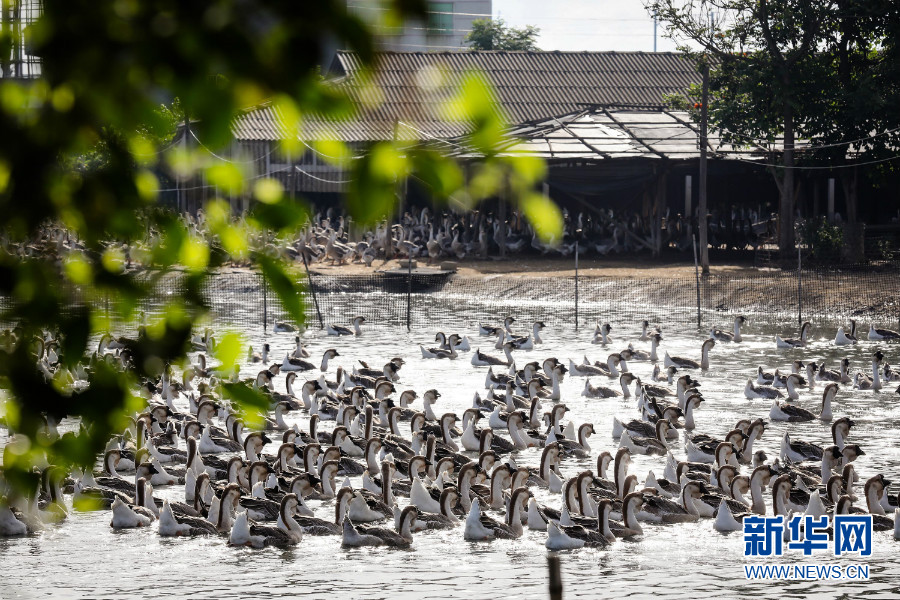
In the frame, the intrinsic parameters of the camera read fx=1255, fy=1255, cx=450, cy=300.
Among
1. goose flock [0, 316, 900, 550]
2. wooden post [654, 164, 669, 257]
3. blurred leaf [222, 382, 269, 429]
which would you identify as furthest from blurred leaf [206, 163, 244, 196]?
wooden post [654, 164, 669, 257]

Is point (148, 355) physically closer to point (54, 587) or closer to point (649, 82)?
point (54, 587)

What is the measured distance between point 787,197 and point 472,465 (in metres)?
24.9

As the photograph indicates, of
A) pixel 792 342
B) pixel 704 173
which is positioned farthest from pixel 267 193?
pixel 704 173

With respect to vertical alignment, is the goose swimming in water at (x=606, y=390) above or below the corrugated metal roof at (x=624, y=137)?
below

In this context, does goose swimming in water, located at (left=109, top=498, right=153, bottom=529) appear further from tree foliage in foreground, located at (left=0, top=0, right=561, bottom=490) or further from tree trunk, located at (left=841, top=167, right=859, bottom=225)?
tree trunk, located at (left=841, top=167, right=859, bottom=225)

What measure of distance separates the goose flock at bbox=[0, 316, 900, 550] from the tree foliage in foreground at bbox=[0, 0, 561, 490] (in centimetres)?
616

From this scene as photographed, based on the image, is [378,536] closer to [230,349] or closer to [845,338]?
[230,349]

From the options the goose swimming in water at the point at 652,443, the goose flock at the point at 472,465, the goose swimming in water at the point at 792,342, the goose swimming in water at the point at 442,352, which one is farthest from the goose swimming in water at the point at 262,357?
the goose swimming in water at the point at 792,342

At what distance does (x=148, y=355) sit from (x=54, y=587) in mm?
9080

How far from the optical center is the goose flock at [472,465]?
12812 millimetres

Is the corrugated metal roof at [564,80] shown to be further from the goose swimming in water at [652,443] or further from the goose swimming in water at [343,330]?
the goose swimming in water at [652,443]

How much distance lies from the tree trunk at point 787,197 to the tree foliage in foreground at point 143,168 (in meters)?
34.3

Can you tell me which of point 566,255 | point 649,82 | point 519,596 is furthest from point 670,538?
point 649,82

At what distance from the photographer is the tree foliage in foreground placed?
2150mm
